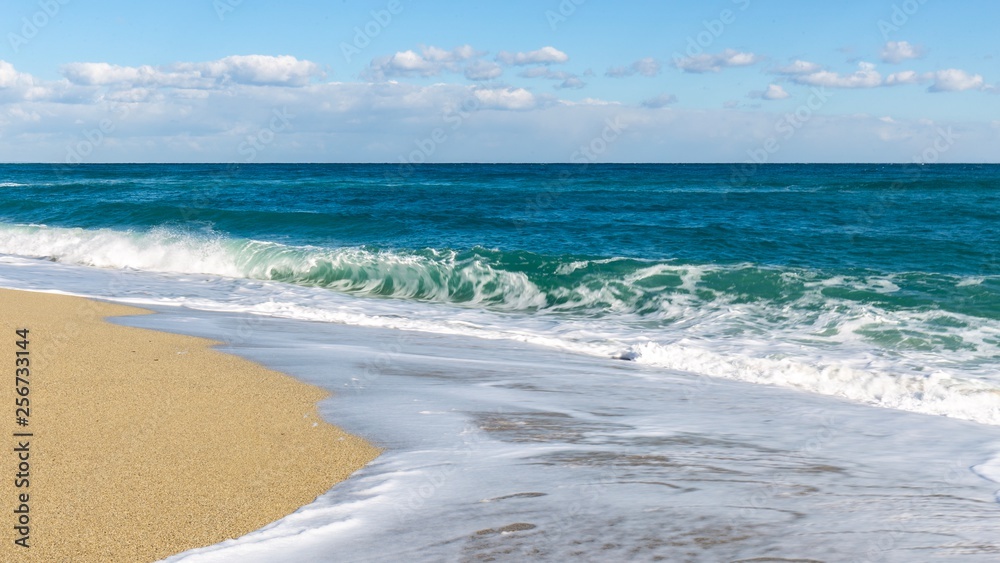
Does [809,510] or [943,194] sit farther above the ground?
[943,194]

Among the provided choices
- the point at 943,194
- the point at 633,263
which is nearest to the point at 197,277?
the point at 633,263

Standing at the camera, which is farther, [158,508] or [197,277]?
[197,277]

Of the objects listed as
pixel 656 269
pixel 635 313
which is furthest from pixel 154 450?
pixel 656 269

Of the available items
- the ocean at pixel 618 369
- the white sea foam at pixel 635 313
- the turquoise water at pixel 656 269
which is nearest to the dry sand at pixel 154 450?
the ocean at pixel 618 369

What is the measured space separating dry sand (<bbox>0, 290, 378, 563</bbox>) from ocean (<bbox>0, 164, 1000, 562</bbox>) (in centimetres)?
26

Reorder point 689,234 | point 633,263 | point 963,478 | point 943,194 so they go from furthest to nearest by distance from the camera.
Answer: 1. point 943,194
2. point 689,234
3. point 633,263
4. point 963,478

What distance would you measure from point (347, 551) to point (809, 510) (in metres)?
2.20

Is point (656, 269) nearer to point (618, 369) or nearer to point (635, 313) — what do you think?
point (635, 313)

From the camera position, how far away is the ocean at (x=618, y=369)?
361 centimetres

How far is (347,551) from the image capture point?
11.0ft

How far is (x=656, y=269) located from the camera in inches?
551

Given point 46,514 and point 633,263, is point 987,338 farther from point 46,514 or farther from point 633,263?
point 46,514

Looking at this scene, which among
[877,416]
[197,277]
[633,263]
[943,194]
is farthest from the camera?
[943,194]

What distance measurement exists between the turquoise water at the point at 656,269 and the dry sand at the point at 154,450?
4140 millimetres
